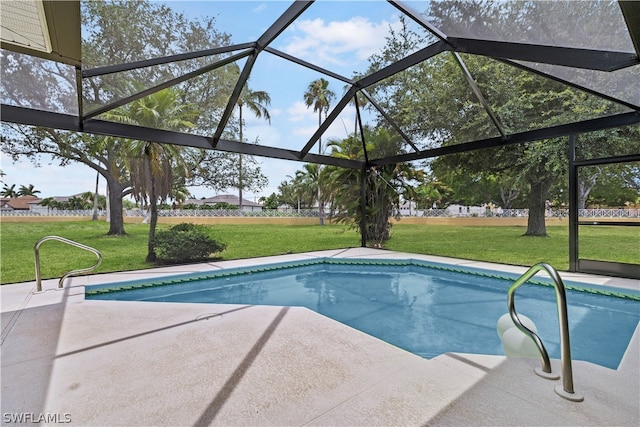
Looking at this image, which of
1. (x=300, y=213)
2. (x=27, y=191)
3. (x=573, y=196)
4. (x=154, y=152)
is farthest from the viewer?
(x=300, y=213)

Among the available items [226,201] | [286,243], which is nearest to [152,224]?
[226,201]

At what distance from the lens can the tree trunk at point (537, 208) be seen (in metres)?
10.1

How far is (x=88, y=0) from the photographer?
3.81 m

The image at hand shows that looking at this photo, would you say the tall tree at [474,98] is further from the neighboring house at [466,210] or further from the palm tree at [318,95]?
the neighboring house at [466,210]

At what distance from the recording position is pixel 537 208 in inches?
414

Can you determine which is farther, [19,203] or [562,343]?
[19,203]

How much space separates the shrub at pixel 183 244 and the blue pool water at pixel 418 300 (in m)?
1.68

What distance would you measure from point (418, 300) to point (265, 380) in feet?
13.6

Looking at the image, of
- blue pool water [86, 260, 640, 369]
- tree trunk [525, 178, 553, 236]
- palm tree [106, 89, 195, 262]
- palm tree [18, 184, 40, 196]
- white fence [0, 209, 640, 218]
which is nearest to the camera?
blue pool water [86, 260, 640, 369]

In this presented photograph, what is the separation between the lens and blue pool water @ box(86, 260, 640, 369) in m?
3.93

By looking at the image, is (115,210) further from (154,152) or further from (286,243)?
(286,243)

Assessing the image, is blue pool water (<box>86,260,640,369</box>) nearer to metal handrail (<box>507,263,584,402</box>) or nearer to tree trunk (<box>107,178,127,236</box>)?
metal handrail (<box>507,263,584,402</box>)

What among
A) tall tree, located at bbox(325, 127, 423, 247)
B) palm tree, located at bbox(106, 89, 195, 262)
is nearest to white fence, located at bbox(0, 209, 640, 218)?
palm tree, located at bbox(106, 89, 195, 262)

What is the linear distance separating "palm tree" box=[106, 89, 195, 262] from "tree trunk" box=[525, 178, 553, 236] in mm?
10932
